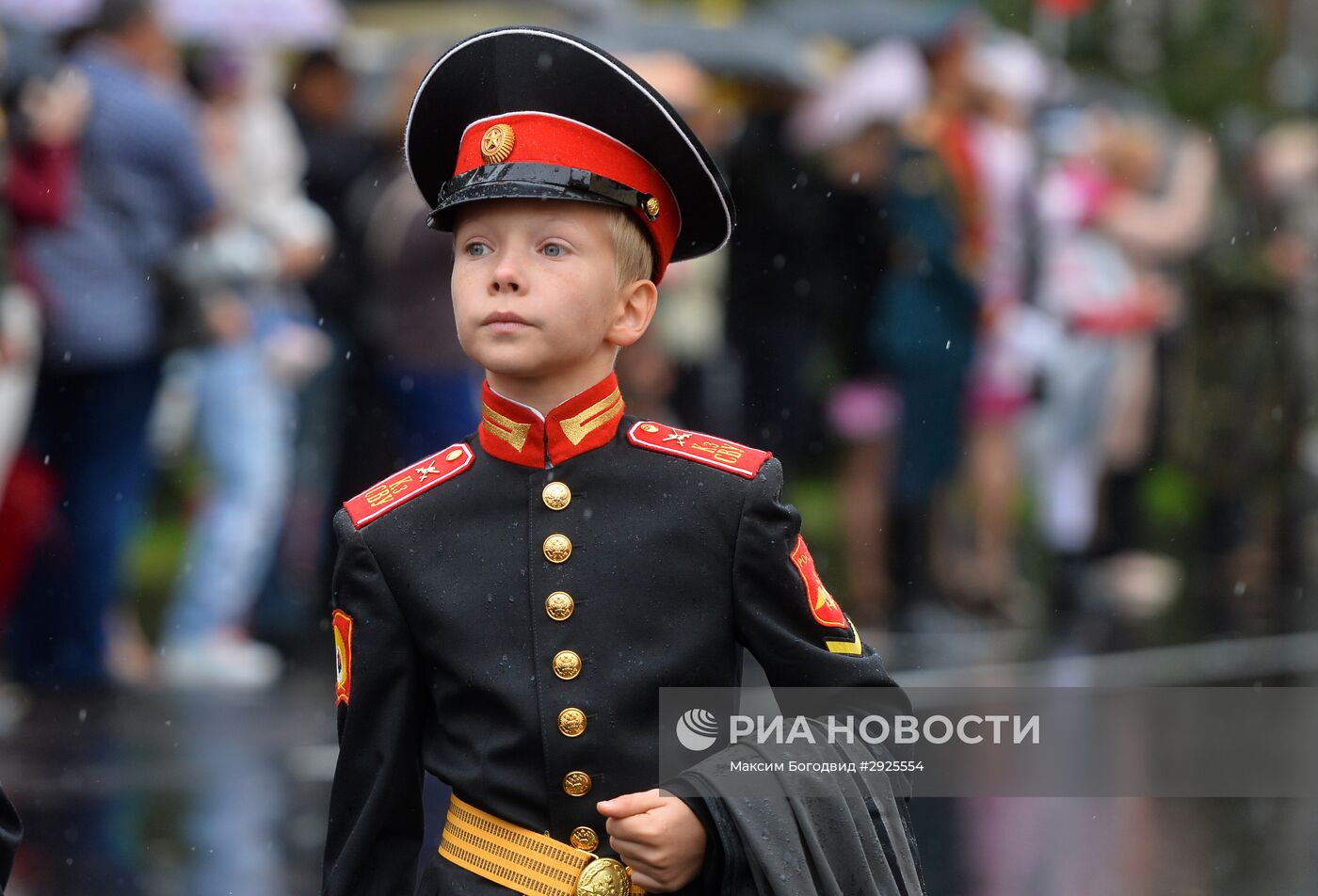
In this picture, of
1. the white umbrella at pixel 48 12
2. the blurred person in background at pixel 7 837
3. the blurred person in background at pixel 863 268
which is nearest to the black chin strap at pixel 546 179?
the blurred person in background at pixel 7 837

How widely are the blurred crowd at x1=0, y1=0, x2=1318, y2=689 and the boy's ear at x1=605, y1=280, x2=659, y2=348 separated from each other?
483cm

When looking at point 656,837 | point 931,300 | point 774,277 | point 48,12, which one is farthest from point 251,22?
point 656,837

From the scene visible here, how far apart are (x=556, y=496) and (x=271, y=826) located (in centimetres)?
355

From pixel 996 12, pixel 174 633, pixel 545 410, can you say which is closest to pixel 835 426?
pixel 174 633

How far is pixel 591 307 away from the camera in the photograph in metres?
3.12

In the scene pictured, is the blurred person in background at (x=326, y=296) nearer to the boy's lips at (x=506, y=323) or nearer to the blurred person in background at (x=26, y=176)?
the blurred person in background at (x=26, y=176)

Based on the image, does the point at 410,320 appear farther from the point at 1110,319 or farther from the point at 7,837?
the point at 7,837

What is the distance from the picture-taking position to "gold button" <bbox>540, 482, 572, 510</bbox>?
319 centimetres

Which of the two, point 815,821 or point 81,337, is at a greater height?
point 81,337

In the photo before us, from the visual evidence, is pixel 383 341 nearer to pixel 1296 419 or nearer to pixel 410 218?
pixel 410 218

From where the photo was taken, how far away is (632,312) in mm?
3246

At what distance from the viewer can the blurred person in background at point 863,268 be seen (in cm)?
1017

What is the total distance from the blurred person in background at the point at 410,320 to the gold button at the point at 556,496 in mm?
5509

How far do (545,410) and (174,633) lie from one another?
5.80m
